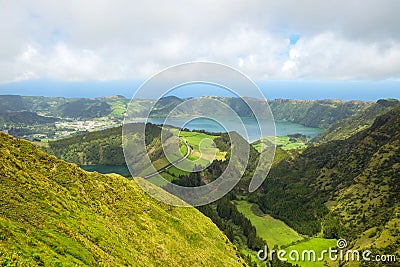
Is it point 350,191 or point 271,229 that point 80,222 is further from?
point 350,191

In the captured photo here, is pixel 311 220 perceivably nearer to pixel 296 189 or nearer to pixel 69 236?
pixel 296 189

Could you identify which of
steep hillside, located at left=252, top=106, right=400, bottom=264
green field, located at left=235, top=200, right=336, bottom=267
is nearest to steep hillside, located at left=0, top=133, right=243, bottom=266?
green field, located at left=235, top=200, right=336, bottom=267

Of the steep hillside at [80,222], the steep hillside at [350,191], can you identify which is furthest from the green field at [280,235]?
the steep hillside at [80,222]

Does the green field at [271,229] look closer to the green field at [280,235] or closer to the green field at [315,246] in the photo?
the green field at [280,235]

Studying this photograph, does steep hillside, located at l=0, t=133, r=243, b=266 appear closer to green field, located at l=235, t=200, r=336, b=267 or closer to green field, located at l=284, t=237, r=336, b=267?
green field, located at l=284, t=237, r=336, b=267

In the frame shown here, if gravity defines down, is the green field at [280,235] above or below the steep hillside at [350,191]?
below

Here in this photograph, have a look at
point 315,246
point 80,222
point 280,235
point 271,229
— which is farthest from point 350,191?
point 80,222
